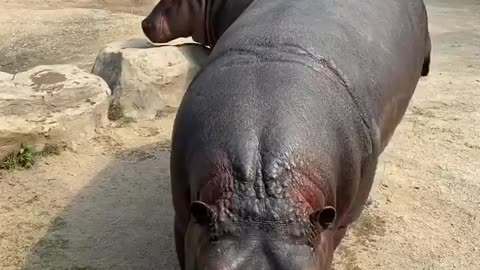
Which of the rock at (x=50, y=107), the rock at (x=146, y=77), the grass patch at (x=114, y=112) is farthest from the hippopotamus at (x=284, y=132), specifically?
the grass patch at (x=114, y=112)

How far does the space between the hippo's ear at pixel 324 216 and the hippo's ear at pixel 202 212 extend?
1.08ft

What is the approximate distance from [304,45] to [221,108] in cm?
58

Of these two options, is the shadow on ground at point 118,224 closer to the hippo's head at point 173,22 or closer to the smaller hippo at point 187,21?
the smaller hippo at point 187,21

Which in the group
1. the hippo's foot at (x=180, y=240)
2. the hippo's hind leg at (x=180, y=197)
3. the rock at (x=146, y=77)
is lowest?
the rock at (x=146, y=77)

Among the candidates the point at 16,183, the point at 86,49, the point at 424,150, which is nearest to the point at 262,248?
the point at 16,183

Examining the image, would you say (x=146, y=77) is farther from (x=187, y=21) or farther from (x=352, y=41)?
(x=352, y=41)

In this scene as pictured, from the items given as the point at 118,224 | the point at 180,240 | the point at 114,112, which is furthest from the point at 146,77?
the point at 180,240

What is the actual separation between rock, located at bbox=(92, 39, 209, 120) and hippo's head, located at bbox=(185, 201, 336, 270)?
11.0 ft

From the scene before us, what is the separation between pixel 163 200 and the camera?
Result: 4.71 meters

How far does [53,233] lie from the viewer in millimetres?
4352

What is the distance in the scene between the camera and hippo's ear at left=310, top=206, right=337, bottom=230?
2.49m

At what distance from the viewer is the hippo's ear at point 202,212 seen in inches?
96.6

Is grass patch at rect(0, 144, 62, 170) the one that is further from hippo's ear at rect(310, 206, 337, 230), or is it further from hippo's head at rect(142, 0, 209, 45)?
hippo's ear at rect(310, 206, 337, 230)

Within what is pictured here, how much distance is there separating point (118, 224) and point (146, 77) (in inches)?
64.3
